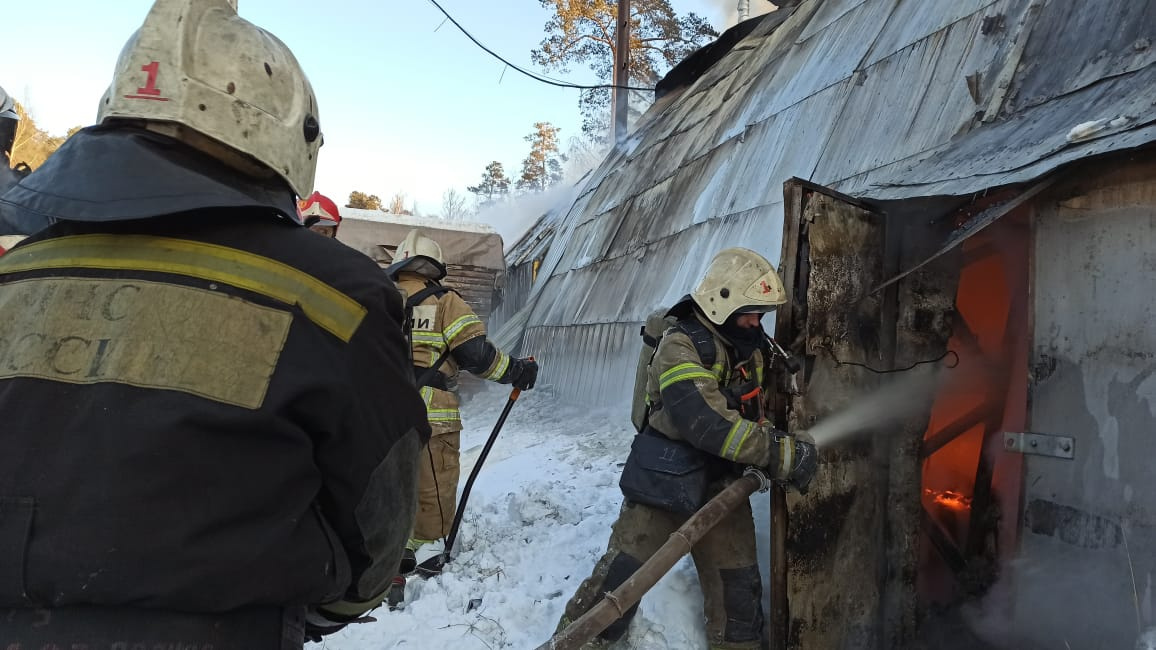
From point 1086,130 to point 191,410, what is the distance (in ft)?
10.4

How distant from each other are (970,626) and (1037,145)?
94.1 inches

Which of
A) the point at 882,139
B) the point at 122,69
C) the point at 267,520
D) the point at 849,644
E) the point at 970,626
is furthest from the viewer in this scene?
the point at 882,139

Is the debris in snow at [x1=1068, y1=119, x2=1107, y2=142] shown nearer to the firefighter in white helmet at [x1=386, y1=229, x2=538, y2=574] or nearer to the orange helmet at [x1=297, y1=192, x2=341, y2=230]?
the firefighter in white helmet at [x1=386, y1=229, x2=538, y2=574]

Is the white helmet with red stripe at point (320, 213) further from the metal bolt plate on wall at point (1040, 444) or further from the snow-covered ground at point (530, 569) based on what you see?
the metal bolt plate on wall at point (1040, 444)

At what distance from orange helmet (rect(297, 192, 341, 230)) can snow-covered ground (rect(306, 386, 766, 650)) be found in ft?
7.96

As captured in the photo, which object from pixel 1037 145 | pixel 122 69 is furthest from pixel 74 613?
pixel 1037 145

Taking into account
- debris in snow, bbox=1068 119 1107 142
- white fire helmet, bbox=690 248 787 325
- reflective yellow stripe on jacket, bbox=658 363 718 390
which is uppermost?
debris in snow, bbox=1068 119 1107 142

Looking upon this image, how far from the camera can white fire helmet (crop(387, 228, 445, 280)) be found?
4.73 m

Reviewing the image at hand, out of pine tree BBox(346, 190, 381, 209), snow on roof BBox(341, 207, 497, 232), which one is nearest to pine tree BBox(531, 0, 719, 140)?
snow on roof BBox(341, 207, 497, 232)

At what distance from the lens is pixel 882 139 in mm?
4785

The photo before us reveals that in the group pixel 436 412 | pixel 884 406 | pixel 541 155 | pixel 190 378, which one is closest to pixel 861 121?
pixel 884 406

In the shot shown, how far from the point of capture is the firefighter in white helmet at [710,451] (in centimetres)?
318

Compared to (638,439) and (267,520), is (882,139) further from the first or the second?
(267,520)

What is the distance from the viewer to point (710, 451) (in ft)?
10.3
